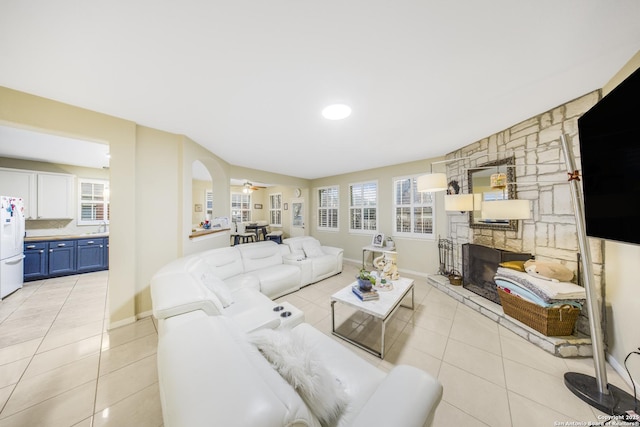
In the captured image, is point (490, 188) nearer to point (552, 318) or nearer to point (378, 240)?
point (552, 318)

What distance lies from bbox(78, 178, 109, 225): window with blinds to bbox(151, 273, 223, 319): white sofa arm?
17.0 feet

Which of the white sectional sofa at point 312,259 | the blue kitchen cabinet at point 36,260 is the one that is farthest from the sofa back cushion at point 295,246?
the blue kitchen cabinet at point 36,260

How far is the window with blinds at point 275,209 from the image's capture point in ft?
27.3

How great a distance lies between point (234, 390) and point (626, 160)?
2150 millimetres

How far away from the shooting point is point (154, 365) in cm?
178

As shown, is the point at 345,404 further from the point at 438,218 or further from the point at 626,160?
the point at 438,218

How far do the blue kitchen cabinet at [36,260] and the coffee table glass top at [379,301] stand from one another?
585 centimetres

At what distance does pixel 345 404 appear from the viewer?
922mm

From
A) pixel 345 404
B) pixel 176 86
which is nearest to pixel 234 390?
pixel 345 404

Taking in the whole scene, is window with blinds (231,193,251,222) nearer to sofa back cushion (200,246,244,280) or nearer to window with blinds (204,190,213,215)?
window with blinds (204,190,213,215)

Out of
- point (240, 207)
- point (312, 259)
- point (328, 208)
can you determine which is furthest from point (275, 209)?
point (312, 259)

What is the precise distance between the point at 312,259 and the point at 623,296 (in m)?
3.50

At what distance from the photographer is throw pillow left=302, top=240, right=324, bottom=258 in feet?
13.5

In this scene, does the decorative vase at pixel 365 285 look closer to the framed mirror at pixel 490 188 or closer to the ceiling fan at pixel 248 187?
the framed mirror at pixel 490 188
